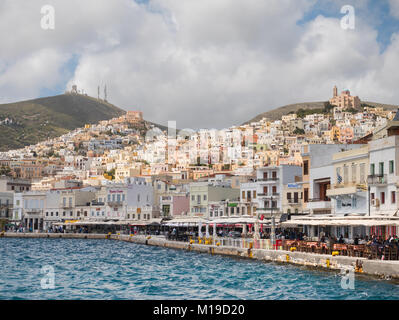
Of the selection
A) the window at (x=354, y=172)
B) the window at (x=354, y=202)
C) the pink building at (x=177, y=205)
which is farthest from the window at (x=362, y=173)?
the pink building at (x=177, y=205)

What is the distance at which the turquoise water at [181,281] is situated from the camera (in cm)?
2464

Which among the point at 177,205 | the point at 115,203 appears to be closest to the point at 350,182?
the point at 177,205

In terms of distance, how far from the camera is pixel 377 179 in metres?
38.0

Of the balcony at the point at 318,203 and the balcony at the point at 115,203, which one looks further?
the balcony at the point at 115,203

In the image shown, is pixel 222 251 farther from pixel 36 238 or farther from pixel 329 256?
pixel 36 238

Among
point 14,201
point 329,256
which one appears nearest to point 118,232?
point 14,201

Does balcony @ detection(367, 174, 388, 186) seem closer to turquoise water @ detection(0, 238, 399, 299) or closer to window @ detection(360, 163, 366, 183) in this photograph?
window @ detection(360, 163, 366, 183)

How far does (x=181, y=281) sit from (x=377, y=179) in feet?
50.4

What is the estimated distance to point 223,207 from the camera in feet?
239

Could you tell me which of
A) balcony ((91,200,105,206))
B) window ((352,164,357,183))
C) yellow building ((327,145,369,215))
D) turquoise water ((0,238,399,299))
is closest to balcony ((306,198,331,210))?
yellow building ((327,145,369,215))

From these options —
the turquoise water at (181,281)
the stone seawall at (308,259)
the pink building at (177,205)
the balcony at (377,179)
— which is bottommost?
the turquoise water at (181,281)

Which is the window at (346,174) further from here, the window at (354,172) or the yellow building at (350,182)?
the window at (354,172)

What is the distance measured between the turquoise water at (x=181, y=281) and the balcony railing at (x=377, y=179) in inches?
Result: 331

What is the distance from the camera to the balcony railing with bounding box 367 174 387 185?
1476 inches
